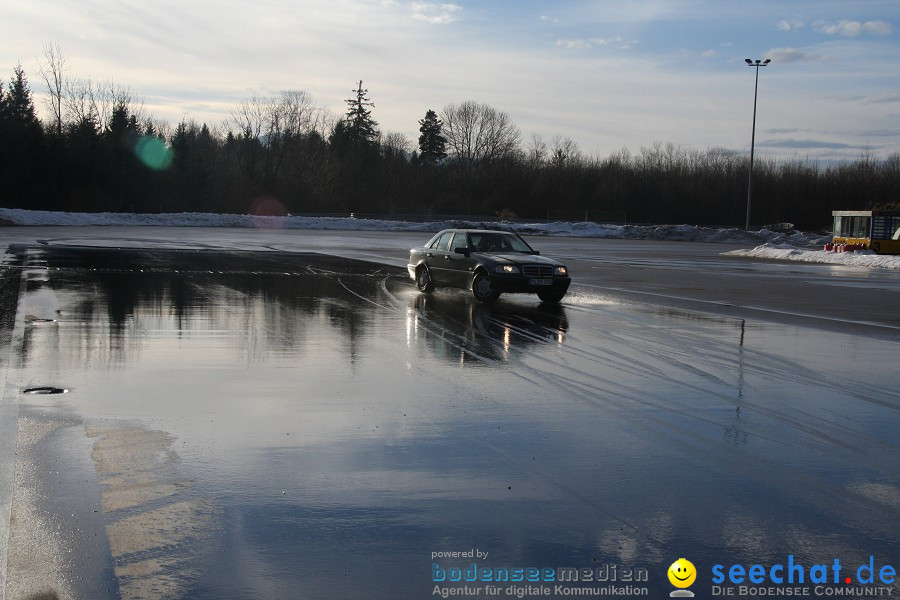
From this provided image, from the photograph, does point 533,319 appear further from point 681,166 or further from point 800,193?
point 681,166

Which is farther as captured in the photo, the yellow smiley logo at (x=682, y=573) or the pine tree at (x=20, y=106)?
the pine tree at (x=20, y=106)

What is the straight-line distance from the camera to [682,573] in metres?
4.61

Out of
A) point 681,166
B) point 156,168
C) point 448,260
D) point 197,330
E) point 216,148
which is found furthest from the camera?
point 216,148

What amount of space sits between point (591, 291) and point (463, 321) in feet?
23.8

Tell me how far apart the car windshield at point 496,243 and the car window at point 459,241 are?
0.44ft

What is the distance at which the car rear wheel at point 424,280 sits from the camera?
20.0 meters

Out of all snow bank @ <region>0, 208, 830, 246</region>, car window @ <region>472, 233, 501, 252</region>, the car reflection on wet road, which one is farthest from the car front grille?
snow bank @ <region>0, 208, 830, 246</region>

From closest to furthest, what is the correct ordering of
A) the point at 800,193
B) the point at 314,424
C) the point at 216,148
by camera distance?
the point at 314,424
the point at 800,193
the point at 216,148

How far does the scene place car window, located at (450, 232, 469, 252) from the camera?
19.6 metres

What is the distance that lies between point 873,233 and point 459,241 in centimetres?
3142

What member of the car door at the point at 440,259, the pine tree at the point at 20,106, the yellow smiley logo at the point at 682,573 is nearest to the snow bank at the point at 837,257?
the car door at the point at 440,259

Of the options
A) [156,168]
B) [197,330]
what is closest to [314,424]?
[197,330]

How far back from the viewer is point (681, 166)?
11381cm

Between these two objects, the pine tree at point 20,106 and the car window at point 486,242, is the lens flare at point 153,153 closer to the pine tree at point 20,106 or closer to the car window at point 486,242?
the pine tree at point 20,106
